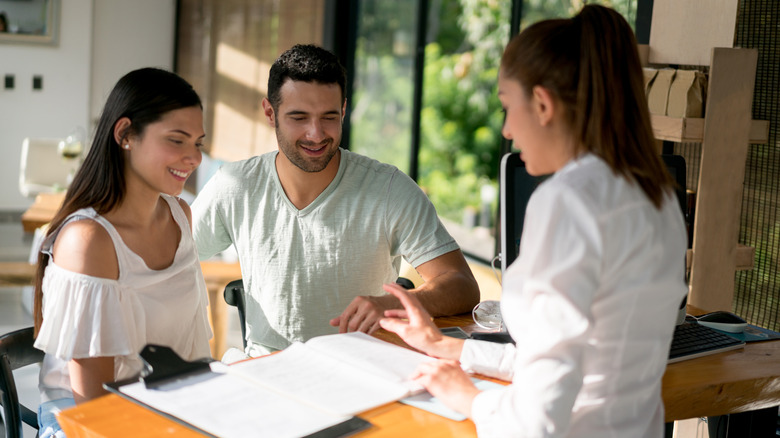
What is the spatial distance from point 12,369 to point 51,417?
194mm

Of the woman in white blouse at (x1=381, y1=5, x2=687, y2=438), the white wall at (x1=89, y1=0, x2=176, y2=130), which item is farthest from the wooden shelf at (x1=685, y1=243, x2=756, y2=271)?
the white wall at (x1=89, y1=0, x2=176, y2=130)

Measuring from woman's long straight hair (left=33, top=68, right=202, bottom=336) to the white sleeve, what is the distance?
0.96m

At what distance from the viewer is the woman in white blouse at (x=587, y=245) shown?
3.06 feet

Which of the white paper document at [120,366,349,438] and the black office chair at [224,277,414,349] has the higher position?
the white paper document at [120,366,349,438]

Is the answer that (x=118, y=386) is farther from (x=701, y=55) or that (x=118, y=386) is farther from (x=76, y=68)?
(x=76, y=68)

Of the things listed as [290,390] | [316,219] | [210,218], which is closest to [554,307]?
[290,390]

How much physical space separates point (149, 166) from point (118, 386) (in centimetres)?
53

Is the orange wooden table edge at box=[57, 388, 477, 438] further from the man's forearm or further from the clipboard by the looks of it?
the man's forearm

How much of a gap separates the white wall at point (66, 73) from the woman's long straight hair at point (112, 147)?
614 cm

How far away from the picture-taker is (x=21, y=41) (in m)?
7.05

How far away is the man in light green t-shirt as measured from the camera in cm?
202

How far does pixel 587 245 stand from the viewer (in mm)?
929

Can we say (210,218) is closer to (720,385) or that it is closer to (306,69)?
(306,69)

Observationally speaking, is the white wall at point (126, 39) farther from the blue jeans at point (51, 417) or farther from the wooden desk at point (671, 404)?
the wooden desk at point (671, 404)
